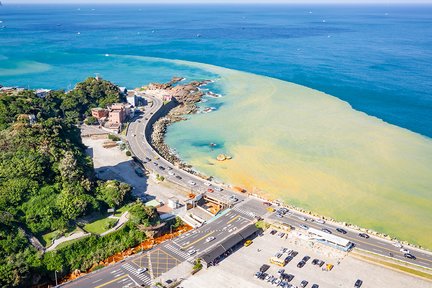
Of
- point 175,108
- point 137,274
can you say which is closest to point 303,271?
Answer: point 137,274

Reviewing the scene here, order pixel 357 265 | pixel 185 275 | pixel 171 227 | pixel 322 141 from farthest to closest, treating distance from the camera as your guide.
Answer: pixel 322 141 < pixel 171 227 < pixel 357 265 < pixel 185 275

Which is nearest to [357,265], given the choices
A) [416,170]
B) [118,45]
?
[416,170]

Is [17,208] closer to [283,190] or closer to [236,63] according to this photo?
[283,190]

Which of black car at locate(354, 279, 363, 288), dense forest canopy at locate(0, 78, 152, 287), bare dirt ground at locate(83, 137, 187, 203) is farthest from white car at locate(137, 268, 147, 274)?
black car at locate(354, 279, 363, 288)

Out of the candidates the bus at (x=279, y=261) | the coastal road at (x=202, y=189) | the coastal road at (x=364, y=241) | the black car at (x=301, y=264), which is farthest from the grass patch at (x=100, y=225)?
the black car at (x=301, y=264)

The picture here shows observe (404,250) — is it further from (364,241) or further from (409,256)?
(364,241)

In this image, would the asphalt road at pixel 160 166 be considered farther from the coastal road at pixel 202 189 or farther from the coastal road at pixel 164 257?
the coastal road at pixel 164 257
